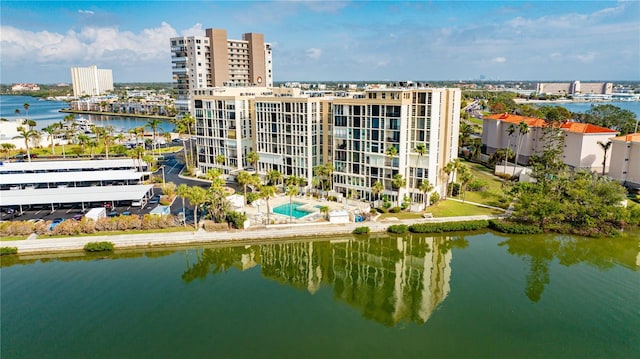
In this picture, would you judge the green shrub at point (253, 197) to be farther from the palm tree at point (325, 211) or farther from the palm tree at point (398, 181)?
the palm tree at point (398, 181)

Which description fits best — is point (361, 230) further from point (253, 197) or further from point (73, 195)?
point (73, 195)

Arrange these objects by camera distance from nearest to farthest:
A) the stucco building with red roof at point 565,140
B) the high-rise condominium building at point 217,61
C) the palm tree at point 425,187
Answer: the palm tree at point 425,187, the stucco building with red roof at point 565,140, the high-rise condominium building at point 217,61

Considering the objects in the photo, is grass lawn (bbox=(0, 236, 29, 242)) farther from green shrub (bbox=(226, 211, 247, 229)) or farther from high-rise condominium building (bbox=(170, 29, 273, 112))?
high-rise condominium building (bbox=(170, 29, 273, 112))

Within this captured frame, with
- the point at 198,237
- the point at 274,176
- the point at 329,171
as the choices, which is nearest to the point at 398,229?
the point at 329,171

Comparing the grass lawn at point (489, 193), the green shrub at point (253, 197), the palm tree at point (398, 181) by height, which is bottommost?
the grass lawn at point (489, 193)

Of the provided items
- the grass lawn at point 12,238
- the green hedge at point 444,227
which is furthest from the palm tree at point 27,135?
the green hedge at point 444,227

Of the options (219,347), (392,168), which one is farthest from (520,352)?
(392,168)
